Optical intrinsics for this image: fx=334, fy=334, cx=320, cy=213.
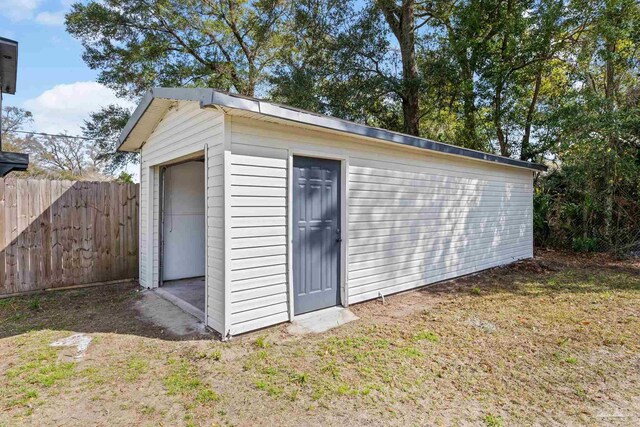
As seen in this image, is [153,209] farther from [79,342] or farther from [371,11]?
[371,11]

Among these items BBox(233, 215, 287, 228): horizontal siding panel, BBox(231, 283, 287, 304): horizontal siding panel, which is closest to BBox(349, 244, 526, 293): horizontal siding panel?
BBox(231, 283, 287, 304): horizontal siding panel

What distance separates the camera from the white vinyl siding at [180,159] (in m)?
3.57

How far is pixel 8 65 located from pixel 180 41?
228 inches

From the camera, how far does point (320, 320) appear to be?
4.06 meters

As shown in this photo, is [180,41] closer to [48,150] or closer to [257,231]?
[257,231]

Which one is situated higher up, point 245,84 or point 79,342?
point 245,84

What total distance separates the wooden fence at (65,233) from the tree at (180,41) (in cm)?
667

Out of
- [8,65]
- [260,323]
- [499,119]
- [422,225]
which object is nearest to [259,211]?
[260,323]

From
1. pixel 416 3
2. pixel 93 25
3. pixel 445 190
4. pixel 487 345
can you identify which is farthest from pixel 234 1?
pixel 487 345

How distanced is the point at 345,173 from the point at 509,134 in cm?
878

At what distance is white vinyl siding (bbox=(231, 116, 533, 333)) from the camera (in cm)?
361

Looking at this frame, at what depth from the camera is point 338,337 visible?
363cm

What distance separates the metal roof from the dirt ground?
457 cm

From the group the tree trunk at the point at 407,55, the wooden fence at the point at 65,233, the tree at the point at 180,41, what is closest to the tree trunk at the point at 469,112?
the tree trunk at the point at 407,55
